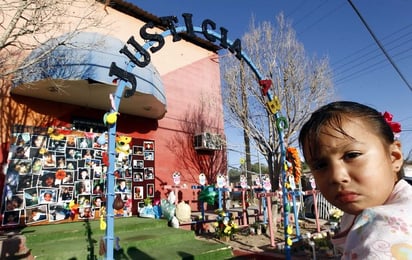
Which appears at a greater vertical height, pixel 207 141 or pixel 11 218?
pixel 207 141

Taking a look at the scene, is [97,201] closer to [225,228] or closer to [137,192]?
[137,192]

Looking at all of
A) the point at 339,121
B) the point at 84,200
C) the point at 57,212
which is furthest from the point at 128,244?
the point at 339,121

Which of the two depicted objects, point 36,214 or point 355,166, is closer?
point 355,166

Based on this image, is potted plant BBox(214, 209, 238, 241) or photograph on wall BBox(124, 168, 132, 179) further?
photograph on wall BBox(124, 168, 132, 179)

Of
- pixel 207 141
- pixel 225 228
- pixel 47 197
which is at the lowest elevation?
pixel 225 228

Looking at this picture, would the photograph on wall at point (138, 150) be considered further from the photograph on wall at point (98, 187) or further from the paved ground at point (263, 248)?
the paved ground at point (263, 248)

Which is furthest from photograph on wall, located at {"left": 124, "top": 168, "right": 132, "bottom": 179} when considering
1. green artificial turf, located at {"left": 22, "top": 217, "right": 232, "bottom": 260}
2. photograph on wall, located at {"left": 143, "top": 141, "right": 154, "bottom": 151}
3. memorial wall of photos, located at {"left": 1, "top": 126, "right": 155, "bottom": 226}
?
green artificial turf, located at {"left": 22, "top": 217, "right": 232, "bottom": 260}

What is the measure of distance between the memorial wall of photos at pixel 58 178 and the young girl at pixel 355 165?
24.3 ft

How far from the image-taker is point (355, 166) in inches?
31.9

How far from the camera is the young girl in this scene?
67 cm

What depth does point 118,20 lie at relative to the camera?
31.3 ft

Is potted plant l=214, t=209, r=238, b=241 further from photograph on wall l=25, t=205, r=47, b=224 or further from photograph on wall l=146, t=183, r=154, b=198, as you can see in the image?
photograph on wall l=25, t=205, r=47, b=224

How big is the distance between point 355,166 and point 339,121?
15cm

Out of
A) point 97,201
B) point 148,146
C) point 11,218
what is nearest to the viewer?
point 11,218
